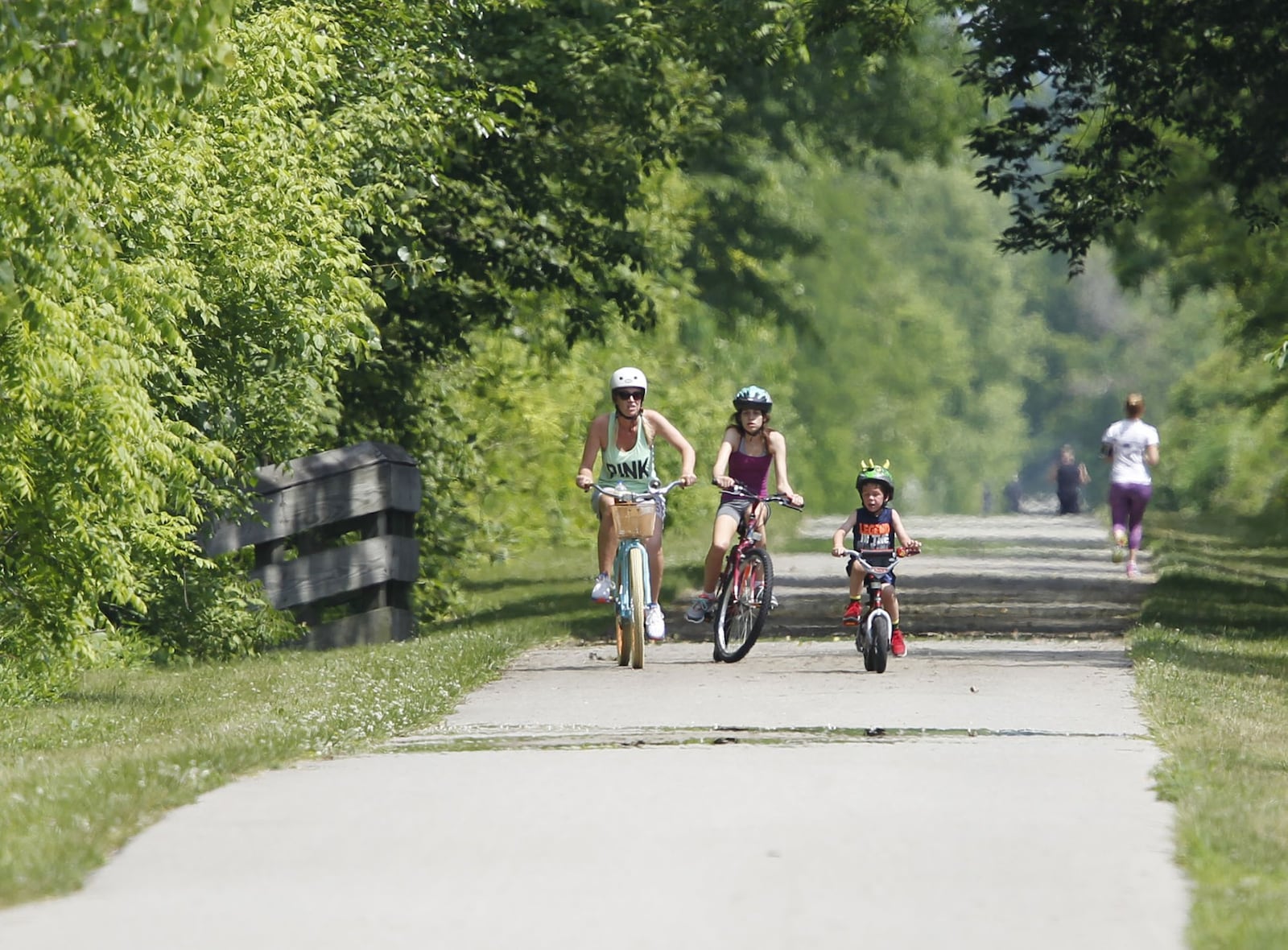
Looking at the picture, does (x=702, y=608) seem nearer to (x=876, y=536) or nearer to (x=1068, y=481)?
(x=876, y=536)

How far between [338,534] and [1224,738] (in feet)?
28.9

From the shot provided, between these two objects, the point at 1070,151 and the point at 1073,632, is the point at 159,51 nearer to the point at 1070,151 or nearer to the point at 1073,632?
the point at 1073,632

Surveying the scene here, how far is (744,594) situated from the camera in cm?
1455

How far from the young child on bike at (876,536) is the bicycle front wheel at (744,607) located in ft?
1.64

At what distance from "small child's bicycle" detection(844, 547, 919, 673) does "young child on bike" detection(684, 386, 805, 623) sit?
31.6 inches

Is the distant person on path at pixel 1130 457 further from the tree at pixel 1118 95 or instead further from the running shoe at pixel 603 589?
the running shoe at pixel 603 589

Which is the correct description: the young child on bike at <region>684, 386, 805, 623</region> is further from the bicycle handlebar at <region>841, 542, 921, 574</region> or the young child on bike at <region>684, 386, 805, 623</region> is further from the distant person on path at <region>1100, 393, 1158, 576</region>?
the distant person on path at <region>1100, 393, 1158, 576</region>

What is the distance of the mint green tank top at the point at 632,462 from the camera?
572 inches

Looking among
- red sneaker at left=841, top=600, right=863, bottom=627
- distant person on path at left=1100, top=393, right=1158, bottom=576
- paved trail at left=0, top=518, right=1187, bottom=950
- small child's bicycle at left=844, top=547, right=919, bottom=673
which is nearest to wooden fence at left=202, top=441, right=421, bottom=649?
red sneaker at left=841, top=600, right=863, bottom=627

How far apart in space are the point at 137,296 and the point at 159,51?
2.29 m

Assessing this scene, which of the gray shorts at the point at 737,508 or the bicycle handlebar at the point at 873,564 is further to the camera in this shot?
the gray shorts at the point at 737,508

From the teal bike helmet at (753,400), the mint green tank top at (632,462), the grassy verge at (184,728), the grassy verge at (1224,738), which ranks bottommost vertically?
the grassy verge at (1224,738)

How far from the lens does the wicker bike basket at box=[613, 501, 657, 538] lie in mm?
14383

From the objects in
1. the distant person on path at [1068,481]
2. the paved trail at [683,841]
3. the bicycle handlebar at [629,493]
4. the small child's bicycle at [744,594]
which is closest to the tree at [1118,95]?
the small child's bicycle at [744,594]
